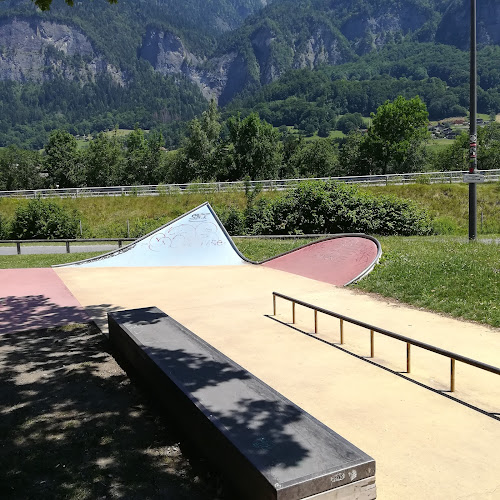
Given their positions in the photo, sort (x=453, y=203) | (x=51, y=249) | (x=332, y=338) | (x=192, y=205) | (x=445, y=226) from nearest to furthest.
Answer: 1. (x=332, y=338)
2. (x=51, y=249)
3. (x=445, y=226)
4. (x=453, y=203)
5. (x=192, y=205)

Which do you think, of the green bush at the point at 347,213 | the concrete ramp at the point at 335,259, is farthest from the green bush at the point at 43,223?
the concrete ramp at the point at 335,259

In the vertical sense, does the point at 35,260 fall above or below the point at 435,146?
below

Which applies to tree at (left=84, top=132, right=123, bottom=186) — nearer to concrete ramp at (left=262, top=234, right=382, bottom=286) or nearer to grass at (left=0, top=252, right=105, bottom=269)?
grass at (left=0, top=252, right=105, bottom=269)

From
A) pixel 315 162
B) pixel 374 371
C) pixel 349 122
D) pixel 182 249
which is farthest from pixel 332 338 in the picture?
pixel 349 122

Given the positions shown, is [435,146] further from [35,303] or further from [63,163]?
[35,303]

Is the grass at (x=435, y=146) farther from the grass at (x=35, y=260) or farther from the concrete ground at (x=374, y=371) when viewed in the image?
the concrete ground at (x=374, y=371)

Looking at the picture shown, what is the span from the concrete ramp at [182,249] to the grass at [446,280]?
220 inches

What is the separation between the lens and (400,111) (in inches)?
2090

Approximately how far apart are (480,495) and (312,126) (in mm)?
172195

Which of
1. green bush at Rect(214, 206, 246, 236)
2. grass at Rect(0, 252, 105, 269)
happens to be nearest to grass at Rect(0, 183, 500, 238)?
green bush at Rect(214, 206, 246, 236)

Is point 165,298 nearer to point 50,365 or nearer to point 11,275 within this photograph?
point 50,365

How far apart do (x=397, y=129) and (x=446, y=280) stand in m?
46.2

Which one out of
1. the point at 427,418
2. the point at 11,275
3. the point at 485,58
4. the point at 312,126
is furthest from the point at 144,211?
the point at 485,58

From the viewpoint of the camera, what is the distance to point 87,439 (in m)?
4.61
